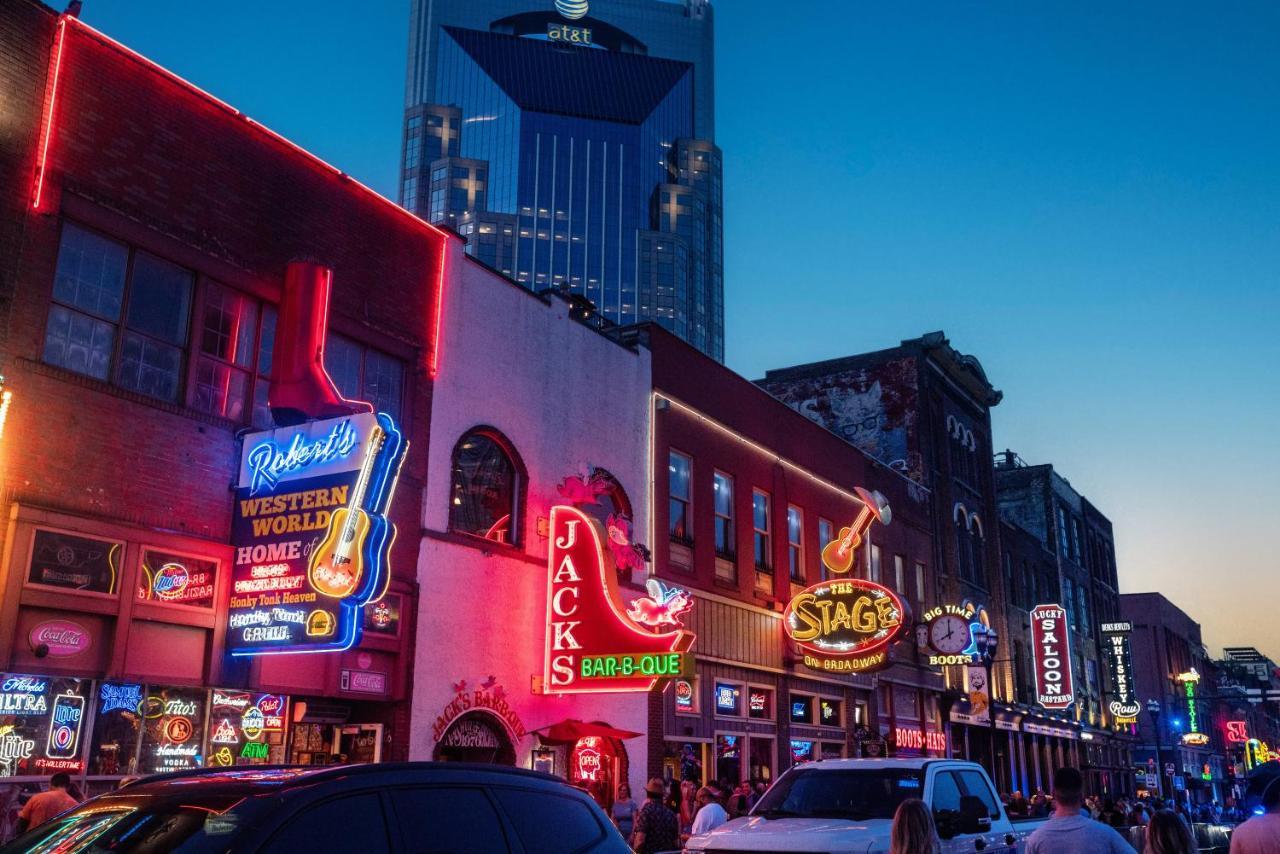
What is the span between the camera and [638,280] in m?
174

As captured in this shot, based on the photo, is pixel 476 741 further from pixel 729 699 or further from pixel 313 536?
pixel 729 699

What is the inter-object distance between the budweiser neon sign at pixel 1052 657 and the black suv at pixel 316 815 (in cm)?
4407

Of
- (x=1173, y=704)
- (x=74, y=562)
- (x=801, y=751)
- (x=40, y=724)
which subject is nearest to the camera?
(x=40, y=724)

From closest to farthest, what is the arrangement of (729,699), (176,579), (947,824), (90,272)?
(947,824)
(90,272)
(176,579)
(729,699)

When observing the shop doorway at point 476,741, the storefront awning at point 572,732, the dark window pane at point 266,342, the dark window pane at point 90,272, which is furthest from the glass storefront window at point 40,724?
the storefront awning at point 572,732

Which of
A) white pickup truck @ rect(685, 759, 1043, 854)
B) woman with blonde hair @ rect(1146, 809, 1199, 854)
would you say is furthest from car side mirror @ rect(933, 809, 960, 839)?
woman with blonde hair @ rect(1146, 809, 1199, 854)

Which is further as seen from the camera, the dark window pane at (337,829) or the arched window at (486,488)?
the arched window at (486,488)

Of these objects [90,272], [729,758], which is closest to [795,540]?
[729,758]

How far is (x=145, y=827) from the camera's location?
17.3ft

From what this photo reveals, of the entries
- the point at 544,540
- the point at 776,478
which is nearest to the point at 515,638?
the point at 544,540

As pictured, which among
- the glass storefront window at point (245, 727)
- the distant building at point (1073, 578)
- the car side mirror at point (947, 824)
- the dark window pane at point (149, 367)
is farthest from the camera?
the distant building at point (1073, 578)

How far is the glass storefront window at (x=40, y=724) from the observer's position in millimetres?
12789

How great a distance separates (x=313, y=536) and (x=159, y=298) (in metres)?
3.76

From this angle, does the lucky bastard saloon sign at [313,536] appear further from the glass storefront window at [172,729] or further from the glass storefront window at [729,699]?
the glass storefront window at [729,699]
